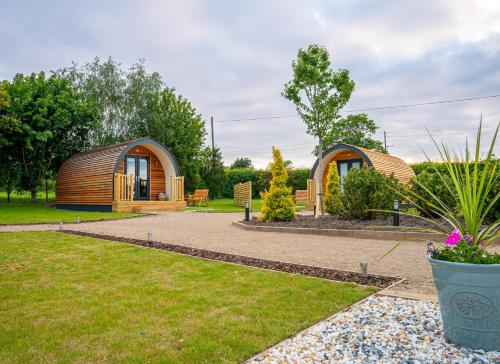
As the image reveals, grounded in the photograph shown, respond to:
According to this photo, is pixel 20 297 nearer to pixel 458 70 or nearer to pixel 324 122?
pixel 324 122

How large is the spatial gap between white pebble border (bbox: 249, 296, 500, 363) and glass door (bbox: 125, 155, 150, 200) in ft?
70.7

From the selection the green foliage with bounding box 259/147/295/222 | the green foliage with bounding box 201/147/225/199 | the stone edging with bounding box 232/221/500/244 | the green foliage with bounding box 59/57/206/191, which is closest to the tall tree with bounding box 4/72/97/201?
the green foliage with bounding box 59/57/206/191

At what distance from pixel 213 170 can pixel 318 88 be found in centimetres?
1636

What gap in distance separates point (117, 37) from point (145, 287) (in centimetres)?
1404

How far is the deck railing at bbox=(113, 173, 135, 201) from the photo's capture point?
20.4m

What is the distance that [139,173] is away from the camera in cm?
2409

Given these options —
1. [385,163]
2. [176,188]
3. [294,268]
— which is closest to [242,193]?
[176,188]

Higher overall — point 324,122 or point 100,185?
point 324,122

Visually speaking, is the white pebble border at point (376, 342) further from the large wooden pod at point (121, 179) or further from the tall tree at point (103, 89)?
the tall tree at point (103, 89)

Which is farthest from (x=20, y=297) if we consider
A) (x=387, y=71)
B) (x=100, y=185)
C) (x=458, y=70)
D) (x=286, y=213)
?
(x=100, y=185)

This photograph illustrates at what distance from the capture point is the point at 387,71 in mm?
15414

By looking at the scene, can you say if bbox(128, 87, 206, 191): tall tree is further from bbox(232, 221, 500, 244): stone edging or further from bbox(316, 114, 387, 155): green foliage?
bbox(232, 221, 500, 244): stone edging

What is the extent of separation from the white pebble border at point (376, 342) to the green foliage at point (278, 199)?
8.59 meters

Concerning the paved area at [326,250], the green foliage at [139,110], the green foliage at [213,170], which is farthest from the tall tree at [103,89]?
the paved area at [326,250]
